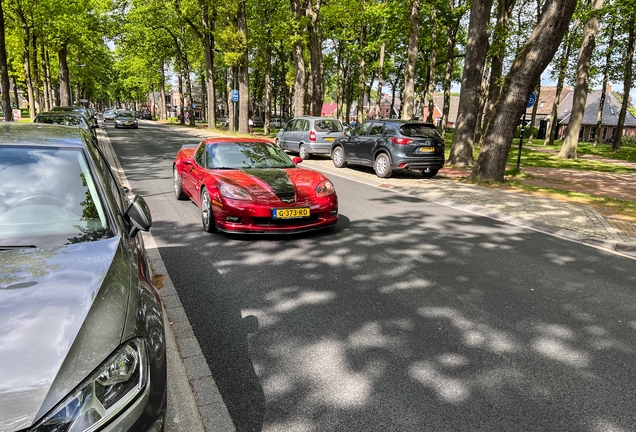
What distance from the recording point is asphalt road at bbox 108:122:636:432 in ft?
8.84

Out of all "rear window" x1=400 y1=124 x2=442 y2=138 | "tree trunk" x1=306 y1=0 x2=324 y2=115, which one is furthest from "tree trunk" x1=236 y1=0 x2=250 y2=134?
"rear window" x1=400 y1=124 x2=442 y2=138

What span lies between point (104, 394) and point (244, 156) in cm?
599

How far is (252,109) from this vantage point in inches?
2485

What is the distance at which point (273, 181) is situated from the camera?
252 inches

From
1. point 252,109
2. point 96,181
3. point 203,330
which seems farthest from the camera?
point 252,109

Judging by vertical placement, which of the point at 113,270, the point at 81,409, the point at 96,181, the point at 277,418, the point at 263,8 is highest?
the point at 263,8

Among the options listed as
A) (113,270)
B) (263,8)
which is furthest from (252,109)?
(113,270)

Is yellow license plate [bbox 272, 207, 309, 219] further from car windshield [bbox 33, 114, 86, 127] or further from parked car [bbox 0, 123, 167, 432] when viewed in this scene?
car windshield [bbox 33, 114, 86, 127]

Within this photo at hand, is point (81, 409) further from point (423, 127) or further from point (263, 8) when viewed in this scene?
point (263, 8)

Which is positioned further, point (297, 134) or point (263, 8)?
point (263, 8)

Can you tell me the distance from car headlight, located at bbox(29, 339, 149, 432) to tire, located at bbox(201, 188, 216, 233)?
461cm

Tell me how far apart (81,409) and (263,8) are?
122 ft

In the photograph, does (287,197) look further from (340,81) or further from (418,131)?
(340,81)

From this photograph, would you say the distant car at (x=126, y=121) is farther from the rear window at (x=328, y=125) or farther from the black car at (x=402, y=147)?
the black car at (x=402, y=147)
